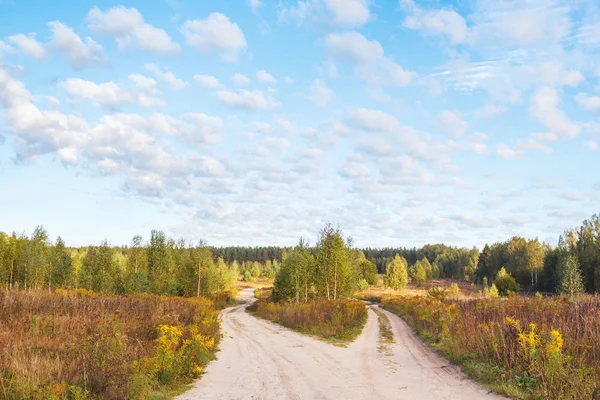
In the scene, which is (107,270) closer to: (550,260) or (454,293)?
(454,293)

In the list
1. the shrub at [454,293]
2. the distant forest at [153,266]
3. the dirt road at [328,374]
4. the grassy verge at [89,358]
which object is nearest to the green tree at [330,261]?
the distant forest at [153,266]

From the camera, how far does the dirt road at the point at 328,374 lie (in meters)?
10.1

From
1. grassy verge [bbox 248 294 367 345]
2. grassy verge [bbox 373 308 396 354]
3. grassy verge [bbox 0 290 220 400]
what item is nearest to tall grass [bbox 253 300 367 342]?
grassy verge [bbox 248 294 367 345]

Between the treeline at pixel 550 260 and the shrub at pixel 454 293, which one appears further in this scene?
the treeline at pixel 550 260

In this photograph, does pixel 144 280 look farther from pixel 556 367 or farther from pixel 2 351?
pixel 556 367

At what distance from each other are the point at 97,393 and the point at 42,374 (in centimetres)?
133

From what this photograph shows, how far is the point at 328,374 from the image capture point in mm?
12133

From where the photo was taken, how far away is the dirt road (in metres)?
10.1

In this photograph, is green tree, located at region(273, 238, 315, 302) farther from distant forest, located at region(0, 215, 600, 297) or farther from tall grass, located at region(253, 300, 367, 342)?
tall grass, located at region(253, 300, 367, 342)

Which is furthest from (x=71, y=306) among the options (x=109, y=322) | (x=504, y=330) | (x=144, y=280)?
(x=144, y=280)

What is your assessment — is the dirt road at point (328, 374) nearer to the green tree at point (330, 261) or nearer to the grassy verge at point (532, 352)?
the grassy verge at point (532, 352)

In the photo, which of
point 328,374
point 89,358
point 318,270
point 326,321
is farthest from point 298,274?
point 89,358

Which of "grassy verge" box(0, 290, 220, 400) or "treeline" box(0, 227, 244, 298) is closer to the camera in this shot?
"grassy verge" box(0, 290, 220, 400)

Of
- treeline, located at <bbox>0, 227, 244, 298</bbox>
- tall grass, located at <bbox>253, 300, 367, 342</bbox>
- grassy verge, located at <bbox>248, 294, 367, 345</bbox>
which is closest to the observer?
grassy verge, located at <bbox>248, 294, 367, 345</bbox>
